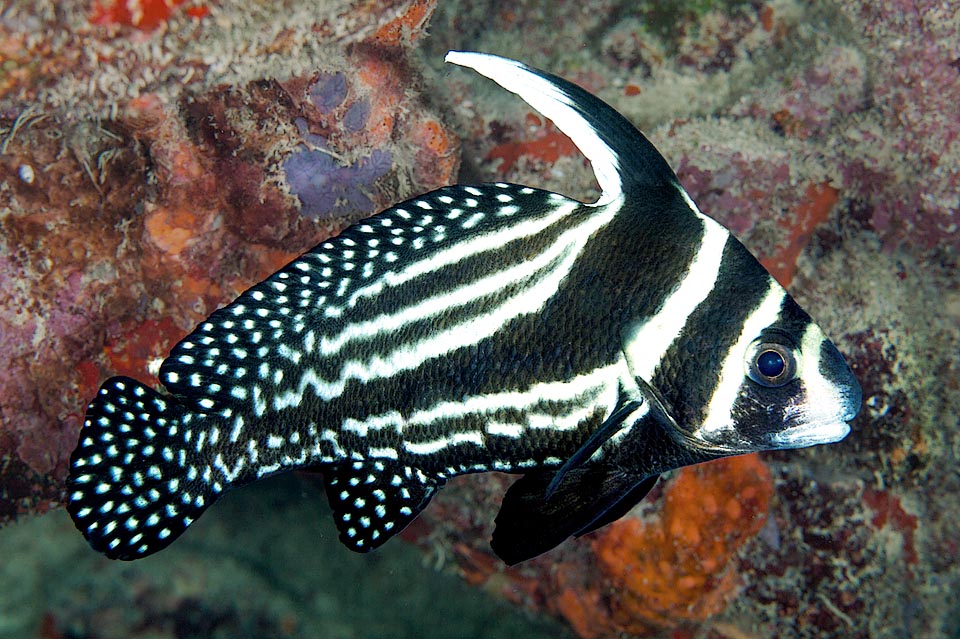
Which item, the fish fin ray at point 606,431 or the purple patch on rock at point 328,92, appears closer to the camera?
the fish fin ray at point 606,431

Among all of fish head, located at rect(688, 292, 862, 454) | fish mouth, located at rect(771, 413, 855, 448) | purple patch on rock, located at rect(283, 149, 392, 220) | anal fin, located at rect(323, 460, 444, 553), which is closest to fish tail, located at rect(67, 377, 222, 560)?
anal fin, located at rect(323, 460, 444, 553)

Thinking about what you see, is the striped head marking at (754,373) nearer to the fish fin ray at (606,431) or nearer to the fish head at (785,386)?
the fish head at (785,386)

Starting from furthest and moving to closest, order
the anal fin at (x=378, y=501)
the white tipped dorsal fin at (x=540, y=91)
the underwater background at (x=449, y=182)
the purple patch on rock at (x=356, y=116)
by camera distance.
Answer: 1. the purple patch on rock at (x=356, y=116)
2. the underwater background at (x=449, y=182)
3. the anal fin at (x=378, y=501)
4. the white tipped dorsal fin at (x=540, y=91)

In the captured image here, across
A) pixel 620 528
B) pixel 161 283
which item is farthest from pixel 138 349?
pixel 620 528

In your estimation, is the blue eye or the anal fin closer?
the blue eye

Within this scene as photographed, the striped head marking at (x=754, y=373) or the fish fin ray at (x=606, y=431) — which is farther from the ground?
the striped head marking at (x=754, y=373)

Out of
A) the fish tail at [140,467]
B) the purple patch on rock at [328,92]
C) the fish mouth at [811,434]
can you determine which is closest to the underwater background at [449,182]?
the purple patch on rock at [328,92]

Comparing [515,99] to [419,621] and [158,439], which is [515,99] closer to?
[158,439]

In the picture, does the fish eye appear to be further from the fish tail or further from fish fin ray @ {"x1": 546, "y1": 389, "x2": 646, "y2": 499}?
the fish tail

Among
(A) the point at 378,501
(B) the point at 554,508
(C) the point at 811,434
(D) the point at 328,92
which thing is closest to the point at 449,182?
(D) the point at 328,92
